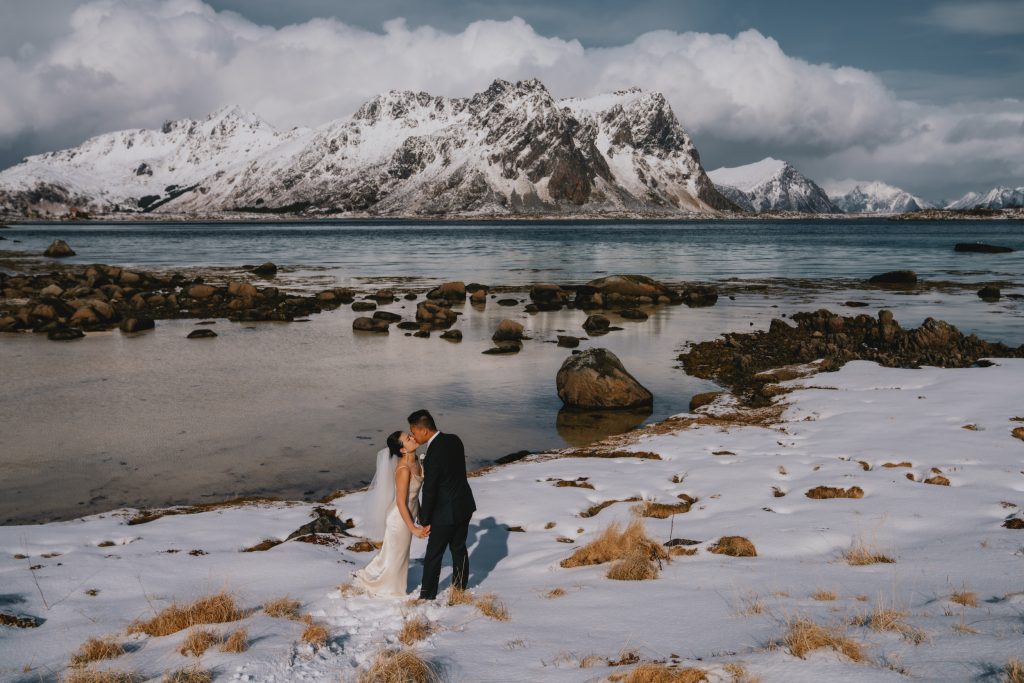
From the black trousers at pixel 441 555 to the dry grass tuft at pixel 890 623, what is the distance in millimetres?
3933

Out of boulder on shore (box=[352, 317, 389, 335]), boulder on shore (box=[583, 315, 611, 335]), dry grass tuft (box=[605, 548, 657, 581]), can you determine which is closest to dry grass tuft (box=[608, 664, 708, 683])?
dry grass tuft (box=[605, 548, 657, 581])

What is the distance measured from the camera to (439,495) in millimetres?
7277

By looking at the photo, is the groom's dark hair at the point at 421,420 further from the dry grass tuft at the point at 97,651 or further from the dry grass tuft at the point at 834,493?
the dry grass tuft at the point at 834,493

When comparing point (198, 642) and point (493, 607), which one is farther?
point (493, 607)

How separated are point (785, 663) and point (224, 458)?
12057 millimetres

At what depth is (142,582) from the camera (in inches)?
292

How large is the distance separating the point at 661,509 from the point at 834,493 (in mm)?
2609

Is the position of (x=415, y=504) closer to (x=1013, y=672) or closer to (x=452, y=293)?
(x=1013, y=672)

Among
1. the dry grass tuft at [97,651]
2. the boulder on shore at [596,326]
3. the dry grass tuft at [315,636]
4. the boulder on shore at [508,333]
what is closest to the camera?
the dry grass tuft at [97,651]

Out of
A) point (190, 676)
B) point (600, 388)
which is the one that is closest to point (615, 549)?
point (190, 676)

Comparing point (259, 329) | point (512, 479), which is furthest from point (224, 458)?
point (259, 329)

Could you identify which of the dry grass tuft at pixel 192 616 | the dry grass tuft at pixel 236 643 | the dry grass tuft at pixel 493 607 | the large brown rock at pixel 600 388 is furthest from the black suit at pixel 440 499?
the large brown rock at pixel 600 388

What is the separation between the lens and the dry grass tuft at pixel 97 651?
5426 mm

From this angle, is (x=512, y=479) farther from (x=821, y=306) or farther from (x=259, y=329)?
(x=821, y=306)
